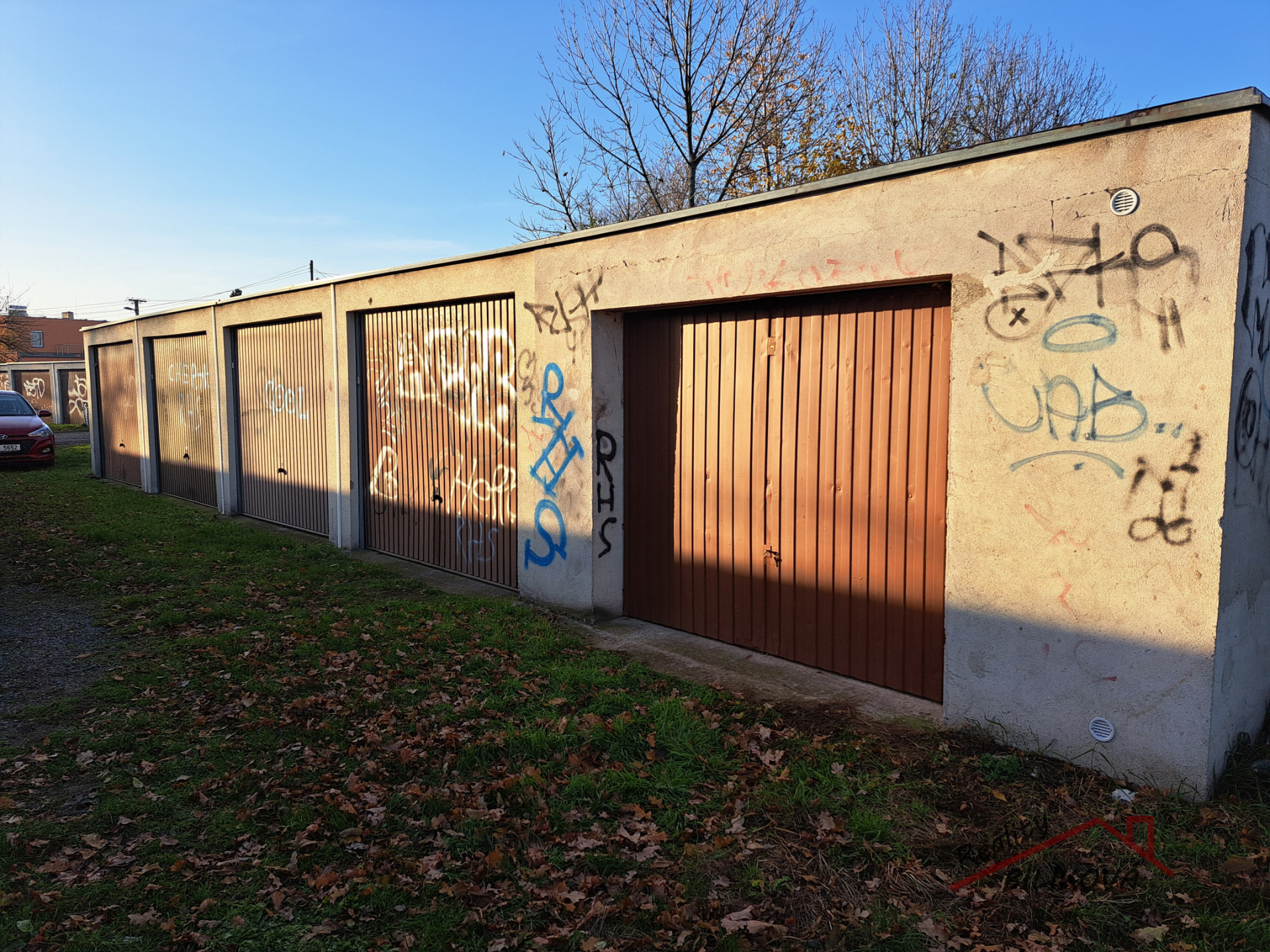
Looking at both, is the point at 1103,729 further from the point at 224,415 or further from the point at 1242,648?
the point at 224,415

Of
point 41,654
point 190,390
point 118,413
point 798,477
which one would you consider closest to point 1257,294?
point 798,477

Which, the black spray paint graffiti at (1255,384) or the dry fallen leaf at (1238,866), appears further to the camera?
the black spray paint graffiti at (1255,384)

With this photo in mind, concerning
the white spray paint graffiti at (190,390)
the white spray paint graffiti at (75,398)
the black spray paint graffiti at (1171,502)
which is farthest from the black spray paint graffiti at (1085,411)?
the white spray paint graffiti at (75,398)

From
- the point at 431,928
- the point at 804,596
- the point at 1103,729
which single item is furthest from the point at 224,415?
the point at 1103,729

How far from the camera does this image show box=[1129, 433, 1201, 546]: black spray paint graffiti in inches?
142

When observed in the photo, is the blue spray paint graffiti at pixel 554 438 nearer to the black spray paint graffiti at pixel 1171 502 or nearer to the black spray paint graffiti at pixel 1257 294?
the black spray paint graffiti at pixel 1171 502

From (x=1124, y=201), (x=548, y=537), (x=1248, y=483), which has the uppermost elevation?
(x=1124, y=201)

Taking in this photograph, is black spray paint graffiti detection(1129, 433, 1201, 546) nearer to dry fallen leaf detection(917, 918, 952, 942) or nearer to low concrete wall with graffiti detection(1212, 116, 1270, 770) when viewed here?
low concrete wall with graffiti detection(1212, 116, 1270, 770)

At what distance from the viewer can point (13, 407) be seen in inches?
681

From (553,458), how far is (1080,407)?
4072mm

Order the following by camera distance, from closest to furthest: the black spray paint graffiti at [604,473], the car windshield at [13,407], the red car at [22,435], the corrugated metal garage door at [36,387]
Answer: the black spray paint graffiti at [604,473] < the red car at [22,435] < the car windshield at [13,407] < the corrugated metal garage door at [36,387]

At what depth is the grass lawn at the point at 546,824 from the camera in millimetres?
3002

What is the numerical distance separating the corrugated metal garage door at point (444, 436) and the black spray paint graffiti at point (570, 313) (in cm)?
57

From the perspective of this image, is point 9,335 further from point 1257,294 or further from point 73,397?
point 1257,294
